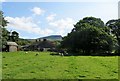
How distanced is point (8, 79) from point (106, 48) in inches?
2014

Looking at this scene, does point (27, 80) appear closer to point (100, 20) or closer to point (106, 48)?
point (106, 48)

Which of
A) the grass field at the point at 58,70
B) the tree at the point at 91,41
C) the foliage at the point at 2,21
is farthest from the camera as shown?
the tree at the point at 91,41

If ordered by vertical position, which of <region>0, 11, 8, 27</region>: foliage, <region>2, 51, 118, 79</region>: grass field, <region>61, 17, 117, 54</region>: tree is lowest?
<region>2, 51, 118, 79</region>: grass field

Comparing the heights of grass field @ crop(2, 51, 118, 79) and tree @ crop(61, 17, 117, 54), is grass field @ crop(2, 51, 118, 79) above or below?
below

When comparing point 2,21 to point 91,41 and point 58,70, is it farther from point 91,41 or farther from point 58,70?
point 58,70

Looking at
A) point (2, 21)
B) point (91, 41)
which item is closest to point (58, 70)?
point (2, 21)

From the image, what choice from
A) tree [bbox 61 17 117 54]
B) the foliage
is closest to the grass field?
the foliage

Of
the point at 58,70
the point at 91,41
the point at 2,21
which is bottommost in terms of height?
the point at 58,70

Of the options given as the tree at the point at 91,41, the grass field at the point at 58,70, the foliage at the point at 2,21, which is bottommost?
the grass field at the point at 58,70

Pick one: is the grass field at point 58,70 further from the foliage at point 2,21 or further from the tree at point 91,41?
the tree at point 91,41

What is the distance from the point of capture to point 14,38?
12962cm

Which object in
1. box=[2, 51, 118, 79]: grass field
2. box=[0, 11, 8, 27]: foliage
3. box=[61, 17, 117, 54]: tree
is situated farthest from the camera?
box=[61, 17, 117, 54]: tree

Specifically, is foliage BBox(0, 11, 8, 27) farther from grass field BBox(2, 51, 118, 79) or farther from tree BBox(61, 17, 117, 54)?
grass field BBox(2, 51, 118, 79)

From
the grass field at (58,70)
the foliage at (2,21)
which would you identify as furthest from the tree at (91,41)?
the grass field at (58,70)
